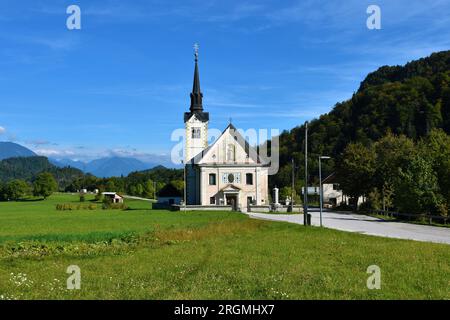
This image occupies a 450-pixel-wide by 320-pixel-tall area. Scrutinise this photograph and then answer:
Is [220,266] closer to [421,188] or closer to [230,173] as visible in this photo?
[421,188]

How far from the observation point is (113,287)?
10961 mm

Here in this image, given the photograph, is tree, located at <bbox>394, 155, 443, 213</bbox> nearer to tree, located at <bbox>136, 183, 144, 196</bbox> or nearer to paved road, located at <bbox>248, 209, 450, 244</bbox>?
paved road, located at <bbox>248, 209, 450, 244</bbox>

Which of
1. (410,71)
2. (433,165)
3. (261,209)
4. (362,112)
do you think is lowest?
(261,209)

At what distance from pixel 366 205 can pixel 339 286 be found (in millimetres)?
51936

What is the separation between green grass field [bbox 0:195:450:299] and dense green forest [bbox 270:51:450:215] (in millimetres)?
63616

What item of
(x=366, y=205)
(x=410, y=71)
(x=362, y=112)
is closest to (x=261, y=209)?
(x=366, y=205)

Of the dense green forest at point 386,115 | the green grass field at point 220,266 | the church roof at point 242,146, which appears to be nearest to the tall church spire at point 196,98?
the church roof at point 242,146

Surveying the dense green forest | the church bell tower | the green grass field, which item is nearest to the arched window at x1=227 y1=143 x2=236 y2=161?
the church bell tower

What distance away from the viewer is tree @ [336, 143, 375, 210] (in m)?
56.9

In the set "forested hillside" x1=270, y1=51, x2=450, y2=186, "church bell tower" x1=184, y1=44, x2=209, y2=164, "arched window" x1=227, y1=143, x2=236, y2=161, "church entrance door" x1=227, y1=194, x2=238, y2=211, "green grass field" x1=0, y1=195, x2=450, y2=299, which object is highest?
"forested hillside" x1=270, y1=51, x2=450, y2=186

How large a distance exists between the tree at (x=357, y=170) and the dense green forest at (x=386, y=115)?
22.8 meters

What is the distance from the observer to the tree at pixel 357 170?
56.9m

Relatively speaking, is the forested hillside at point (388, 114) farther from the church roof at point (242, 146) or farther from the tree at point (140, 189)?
the tree at point (140, 189)
